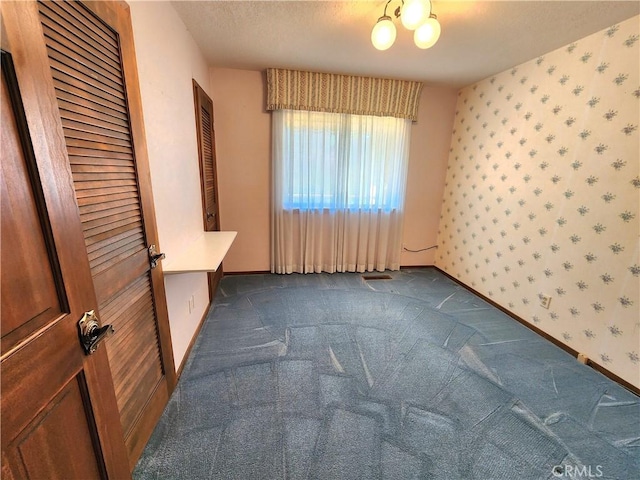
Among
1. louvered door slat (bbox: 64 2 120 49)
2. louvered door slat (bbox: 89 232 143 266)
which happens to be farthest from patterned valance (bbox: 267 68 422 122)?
louvered door slat (bbox: 89 232 143 266)

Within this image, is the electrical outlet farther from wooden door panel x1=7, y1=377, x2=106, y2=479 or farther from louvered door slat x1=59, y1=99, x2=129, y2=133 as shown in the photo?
louvered door slat x1=59, y1=99, x2=129, y2=133

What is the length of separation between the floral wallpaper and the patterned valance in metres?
0.80

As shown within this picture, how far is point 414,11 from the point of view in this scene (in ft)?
4.64

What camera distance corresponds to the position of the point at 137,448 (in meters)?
1.20

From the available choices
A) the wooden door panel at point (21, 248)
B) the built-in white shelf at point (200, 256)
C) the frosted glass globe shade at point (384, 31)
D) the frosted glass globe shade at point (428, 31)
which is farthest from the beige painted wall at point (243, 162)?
the wooden door panel at point (21, 248)

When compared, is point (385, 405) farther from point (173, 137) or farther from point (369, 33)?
point (369, 33)

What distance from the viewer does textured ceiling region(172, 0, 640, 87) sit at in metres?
1.64

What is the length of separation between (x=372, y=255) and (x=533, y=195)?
1.83 metres

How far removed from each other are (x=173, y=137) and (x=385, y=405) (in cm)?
212

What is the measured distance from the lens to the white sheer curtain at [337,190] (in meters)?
3.04

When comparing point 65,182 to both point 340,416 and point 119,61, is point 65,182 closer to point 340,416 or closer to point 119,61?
point 119,61

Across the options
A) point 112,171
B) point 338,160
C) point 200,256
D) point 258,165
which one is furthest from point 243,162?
point 112,171

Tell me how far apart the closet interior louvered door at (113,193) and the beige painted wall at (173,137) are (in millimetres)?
228

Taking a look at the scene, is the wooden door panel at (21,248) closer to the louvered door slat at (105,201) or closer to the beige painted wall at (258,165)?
the louvered door slat at (105,201)
